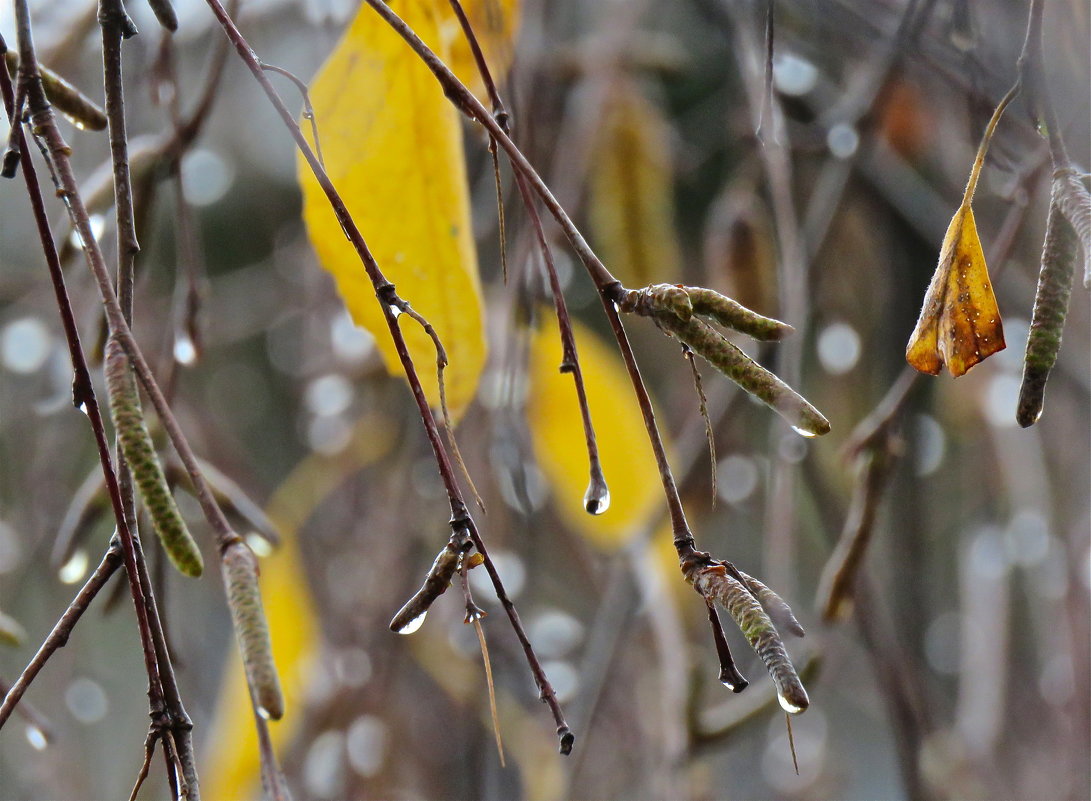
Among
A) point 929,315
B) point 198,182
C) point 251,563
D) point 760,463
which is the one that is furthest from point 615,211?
point 198,182

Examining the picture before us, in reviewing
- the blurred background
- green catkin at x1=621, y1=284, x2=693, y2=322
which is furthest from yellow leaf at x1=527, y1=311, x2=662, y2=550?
green catkin at x1=621, y1=284, x2=693, y2=322

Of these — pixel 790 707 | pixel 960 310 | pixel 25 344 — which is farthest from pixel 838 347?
pixel 25 344

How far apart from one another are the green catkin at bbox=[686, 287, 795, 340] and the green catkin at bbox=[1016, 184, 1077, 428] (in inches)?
2.9

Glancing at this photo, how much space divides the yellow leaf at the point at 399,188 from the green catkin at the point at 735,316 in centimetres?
21

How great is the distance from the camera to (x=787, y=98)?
132cm

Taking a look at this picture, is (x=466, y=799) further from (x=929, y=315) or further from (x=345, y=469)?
(x=929, y=315)

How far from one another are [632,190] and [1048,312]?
0.87 m

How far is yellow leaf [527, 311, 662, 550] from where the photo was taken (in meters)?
0.91

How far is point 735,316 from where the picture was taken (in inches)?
12.9

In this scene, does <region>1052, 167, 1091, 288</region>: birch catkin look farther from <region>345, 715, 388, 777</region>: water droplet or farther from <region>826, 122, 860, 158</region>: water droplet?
<region>345, 715, 388, 777</region>: water droplet

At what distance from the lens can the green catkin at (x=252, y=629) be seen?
26 cm

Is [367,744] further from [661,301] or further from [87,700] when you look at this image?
[661,301]

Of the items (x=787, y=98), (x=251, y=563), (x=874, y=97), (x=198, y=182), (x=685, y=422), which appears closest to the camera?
(x=251, y=563)

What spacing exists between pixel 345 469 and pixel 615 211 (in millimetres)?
588
